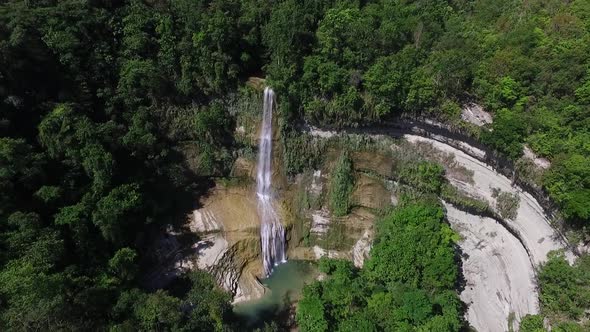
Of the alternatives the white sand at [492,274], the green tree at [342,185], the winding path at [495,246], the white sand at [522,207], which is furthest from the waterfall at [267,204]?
the white sand at [492,274]

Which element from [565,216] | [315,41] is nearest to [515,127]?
[565,216]

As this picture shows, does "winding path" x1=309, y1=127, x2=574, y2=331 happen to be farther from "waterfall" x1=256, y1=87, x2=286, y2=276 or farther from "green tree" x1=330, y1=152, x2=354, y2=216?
"waterfall" x1=256, y1=87, x2=286, y2=276

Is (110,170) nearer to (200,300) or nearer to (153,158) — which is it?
(153,158)

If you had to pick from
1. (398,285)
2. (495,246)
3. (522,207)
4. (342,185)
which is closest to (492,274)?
(495,246)

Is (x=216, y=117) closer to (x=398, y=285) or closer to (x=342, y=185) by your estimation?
(x=342, y=185)

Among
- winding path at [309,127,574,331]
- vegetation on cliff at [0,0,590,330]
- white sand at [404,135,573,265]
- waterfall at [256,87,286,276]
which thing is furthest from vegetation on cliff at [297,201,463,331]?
waterfall at [256,87,286,276]

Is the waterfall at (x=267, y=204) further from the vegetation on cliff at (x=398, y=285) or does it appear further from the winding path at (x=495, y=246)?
the winding path at (x=495, y=246)
